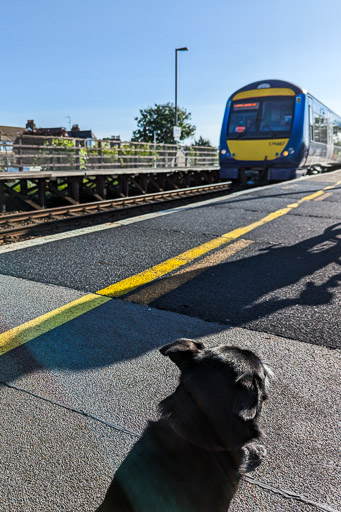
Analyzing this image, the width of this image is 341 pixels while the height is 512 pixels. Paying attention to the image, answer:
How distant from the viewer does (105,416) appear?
2.18 metres

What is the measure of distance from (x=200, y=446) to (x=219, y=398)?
172mm

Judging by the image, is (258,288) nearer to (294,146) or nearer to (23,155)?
(23,155)

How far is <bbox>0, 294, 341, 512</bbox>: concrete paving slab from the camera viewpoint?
183 cm

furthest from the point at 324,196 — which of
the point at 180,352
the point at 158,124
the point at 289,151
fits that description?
the point at 158,124

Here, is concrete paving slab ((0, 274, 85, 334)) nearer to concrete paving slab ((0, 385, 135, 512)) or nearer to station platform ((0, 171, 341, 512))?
station platform ((0, 171, 341, 512))

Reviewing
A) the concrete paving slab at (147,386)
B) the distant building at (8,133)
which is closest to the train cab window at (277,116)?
the concrete paving slab at (147,386)

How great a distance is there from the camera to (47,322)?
10.6 ft

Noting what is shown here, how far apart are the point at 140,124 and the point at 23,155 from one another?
137ft

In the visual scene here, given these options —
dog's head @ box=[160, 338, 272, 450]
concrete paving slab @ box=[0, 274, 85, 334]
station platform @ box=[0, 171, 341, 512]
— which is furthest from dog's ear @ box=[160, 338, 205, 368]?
concrete paving slab @ box=[0, 274, 85, 334]

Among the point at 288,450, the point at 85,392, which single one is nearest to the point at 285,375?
the point at 288,450

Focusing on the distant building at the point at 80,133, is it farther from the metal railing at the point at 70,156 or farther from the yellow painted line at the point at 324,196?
the yellow painted line at the point at 324,196

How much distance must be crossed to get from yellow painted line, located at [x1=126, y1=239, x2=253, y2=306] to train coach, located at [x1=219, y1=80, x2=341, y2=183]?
33.2 ft

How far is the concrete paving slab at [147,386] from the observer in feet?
6.01

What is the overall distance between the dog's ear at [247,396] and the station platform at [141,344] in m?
0.62
